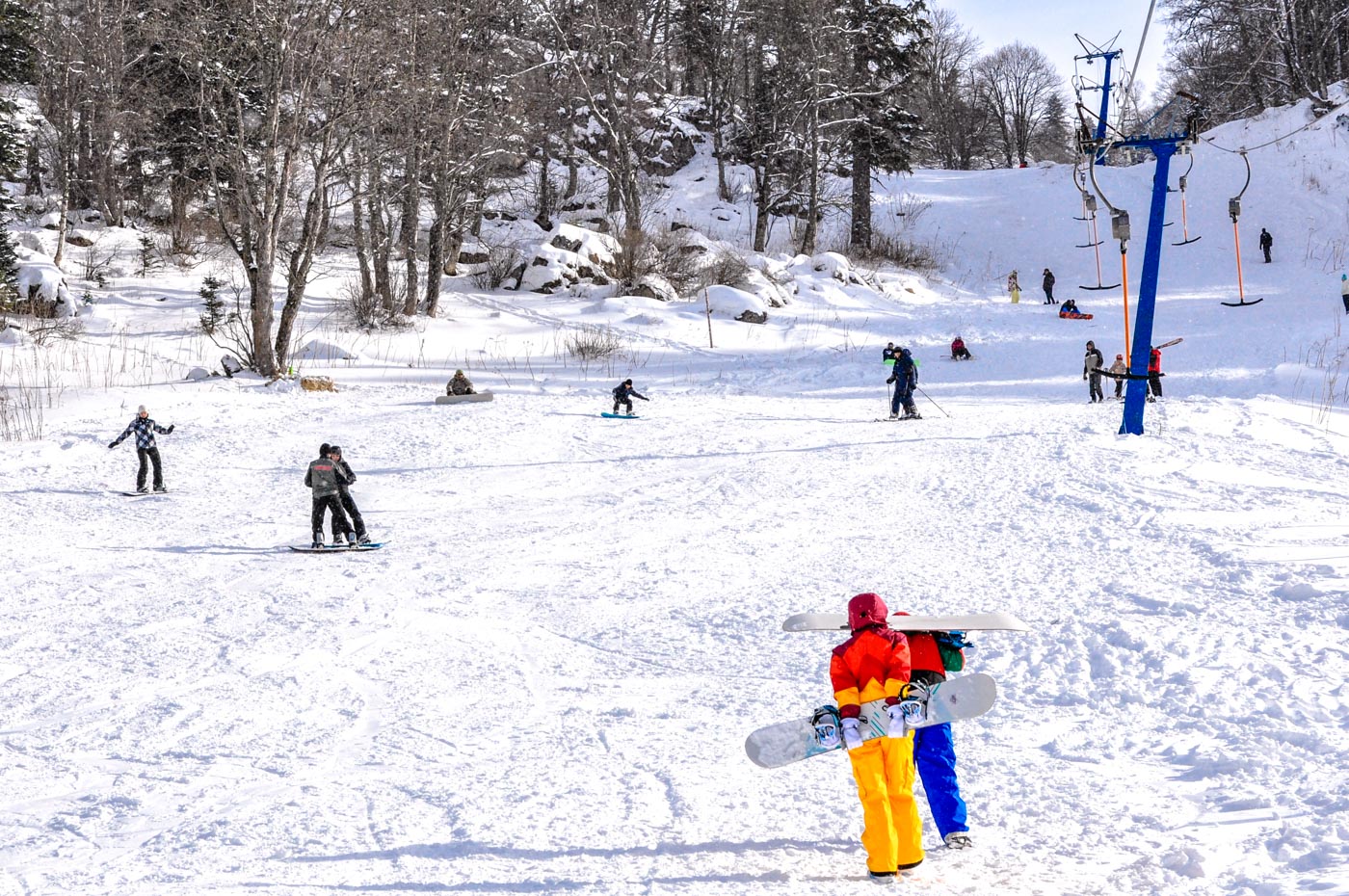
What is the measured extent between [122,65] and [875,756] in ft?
132

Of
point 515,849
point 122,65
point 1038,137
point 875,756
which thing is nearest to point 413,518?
point 515,849

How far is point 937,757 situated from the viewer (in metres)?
5.20

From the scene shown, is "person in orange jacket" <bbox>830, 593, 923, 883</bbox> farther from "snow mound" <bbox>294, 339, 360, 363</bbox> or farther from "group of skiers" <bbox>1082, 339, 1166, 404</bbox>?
"snow mound" <bbox>294, 339, 360, 363</bbox>

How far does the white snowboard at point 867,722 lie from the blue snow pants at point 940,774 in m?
0.25

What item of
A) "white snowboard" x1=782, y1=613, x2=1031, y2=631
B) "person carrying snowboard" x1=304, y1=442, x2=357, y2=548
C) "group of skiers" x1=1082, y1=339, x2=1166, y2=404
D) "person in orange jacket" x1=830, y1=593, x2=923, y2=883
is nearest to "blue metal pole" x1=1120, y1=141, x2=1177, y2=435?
"group of skiers" x1=1082, y1=339, x2=1166, y2=404

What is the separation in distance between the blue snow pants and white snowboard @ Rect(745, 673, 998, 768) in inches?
9.8

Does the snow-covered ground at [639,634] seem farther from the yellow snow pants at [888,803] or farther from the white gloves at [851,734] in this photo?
the white gloves at [851,734]

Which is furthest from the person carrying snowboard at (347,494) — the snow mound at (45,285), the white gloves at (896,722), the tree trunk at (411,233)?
the snow mound at (45,285)

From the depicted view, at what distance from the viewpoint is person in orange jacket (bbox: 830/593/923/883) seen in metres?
4.89

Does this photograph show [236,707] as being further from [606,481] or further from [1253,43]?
[1253,43]

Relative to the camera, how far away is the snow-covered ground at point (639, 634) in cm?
544

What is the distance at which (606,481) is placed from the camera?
16188 mm

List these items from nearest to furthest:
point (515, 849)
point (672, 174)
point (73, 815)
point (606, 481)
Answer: point (515, 849), point (73, 815), point (606, 481), point (672, 174)

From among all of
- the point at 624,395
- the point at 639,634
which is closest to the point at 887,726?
the point at 639,634
